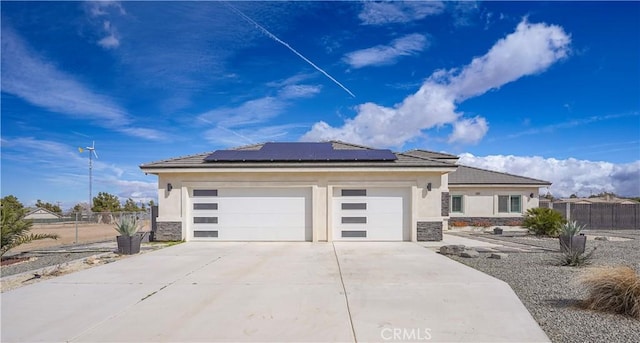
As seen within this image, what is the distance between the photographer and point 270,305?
17.6 ft

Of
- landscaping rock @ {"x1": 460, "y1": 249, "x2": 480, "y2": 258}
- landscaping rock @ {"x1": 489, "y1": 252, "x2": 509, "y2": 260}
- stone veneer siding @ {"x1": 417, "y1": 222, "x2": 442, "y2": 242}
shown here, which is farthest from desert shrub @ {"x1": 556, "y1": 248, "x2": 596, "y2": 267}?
stone veneer siding @ {"x1": 417, "y1": 222, "x2": 442, "y2": 242}

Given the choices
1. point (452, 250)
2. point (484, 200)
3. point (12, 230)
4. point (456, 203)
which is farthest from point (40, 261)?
point (484, 200)

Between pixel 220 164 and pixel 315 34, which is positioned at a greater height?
pixel 315 34

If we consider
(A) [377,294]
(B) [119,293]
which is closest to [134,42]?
(B) [119,293]

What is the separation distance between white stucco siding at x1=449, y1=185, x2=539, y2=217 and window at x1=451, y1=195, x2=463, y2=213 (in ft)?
0.45

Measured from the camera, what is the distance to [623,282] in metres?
5.08

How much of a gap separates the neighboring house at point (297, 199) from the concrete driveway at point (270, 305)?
4.48 meters

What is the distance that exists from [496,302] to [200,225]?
10.8 m

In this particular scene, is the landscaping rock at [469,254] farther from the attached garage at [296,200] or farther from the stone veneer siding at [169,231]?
the stone veneer siding at [169,231]

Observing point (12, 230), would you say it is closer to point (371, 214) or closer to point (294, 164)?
point (294, 164)

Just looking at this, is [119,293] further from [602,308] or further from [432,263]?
[602,308]

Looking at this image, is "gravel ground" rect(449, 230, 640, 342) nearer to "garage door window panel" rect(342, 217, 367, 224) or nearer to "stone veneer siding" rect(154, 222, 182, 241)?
"garage door window panel" rect(342, 217, 367, 224)

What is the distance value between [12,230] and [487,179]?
22.3 metres

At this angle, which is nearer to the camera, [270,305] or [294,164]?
[270,305]
